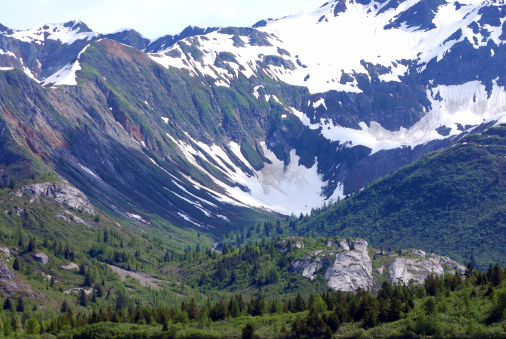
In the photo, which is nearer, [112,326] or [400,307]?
[400,307]

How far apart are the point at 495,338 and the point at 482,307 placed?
1118 cm

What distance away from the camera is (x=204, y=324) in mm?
153500

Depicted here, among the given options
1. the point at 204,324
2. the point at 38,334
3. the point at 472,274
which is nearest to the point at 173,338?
the point at 204,324

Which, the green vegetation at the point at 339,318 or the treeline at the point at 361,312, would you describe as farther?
the treeline at the point at 361,312

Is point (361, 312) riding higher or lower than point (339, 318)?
higher

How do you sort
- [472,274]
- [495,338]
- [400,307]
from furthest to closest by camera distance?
[472,274] → [400,307] → [495,338]

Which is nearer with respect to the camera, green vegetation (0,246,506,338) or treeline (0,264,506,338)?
green vegetation (0,246,506,338)

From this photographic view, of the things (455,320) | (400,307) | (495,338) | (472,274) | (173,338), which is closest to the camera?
(495,338)

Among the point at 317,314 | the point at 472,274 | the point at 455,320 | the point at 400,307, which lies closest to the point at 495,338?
the point at 455,320

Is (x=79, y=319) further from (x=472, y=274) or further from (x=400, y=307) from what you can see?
(x=472, y=274)

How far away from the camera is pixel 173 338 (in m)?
145

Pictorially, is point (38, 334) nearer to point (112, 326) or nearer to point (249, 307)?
point (112, 326)

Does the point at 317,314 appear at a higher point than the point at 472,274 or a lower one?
lower

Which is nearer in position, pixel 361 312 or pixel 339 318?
pixel 339 318
